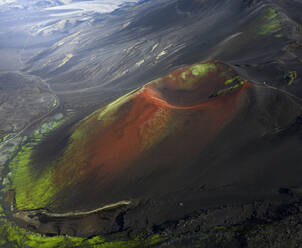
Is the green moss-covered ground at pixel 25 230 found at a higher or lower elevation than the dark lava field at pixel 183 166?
lower

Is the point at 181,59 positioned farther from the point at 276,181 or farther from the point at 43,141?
the point at 276,181

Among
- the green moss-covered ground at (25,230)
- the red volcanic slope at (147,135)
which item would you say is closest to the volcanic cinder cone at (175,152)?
the red volcanic slope at (147,135)

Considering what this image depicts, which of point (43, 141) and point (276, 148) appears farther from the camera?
point (43, 141)

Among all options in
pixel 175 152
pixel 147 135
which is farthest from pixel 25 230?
pixel 175 152

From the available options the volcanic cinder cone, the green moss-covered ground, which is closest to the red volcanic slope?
the volcanic cinder cone

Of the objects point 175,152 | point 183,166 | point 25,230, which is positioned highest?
point 175,152

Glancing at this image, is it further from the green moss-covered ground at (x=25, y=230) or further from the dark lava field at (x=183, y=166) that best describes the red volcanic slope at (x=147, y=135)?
the green moss-covered ground at (x=25, y=230)

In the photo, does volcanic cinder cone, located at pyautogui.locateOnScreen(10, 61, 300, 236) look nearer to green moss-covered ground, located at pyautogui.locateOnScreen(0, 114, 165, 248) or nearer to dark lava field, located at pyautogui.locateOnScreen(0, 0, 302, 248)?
dark lava field, located at pyautogui.locateOnScreen(0, 0, 302, 248)

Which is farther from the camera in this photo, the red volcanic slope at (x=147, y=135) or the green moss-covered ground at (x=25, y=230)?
the red volcanic slope at (x=147, y=135)

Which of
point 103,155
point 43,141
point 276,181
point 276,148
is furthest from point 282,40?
point 43,141

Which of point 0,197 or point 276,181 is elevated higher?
point 276,181

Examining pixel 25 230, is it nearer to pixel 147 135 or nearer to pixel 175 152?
pixel 147 135
